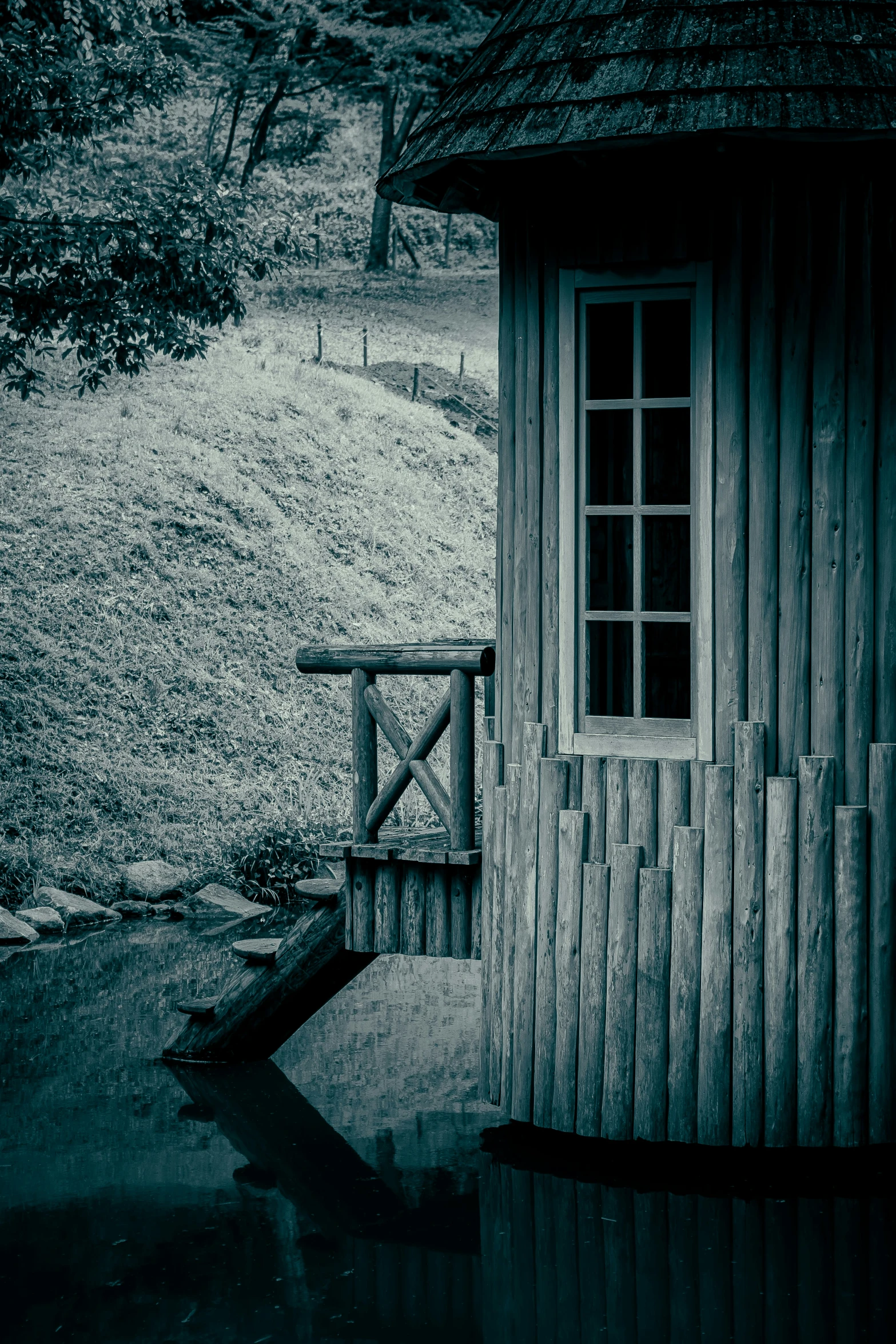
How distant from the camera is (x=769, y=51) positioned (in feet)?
20.1

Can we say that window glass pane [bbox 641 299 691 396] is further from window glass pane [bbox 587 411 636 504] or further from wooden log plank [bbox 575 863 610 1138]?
wooden log plank [bbox 575 863 610 1138]

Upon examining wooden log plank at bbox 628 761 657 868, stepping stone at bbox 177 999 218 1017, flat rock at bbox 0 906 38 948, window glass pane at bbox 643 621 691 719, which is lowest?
flat rock at bbox 0 906 38 948

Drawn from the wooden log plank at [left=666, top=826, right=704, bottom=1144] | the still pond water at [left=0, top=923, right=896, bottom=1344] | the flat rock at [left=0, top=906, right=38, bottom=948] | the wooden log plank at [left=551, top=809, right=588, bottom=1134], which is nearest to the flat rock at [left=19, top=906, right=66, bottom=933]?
the flat rock at [left=0, top=906, right=38, bottom=948]

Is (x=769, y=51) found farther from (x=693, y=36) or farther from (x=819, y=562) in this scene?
(x=819, y=562)

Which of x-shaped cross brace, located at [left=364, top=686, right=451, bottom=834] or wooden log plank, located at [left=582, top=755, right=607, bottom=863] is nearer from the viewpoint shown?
wooden log plank, located at [left=582, top=755, right=607, bottom=863]

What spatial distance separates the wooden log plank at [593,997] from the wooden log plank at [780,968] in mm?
665

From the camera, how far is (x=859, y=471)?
634cm

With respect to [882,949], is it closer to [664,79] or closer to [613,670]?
[613,670]

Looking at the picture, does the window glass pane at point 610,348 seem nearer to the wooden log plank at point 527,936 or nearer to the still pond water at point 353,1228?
the wooden log plank at point 527,936

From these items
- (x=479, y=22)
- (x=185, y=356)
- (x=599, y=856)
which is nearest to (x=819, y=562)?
(x=599, y=856)

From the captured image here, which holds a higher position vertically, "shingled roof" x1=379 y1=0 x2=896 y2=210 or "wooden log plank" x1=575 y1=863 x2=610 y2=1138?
"shingled roof" x1=379 y1=0 x2=896 y2=210

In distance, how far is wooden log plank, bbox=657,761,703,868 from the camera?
6.43 meters

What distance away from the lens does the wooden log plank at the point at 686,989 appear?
6359 mm

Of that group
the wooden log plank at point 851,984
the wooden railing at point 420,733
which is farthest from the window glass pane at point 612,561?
the wooden log plank at point 851,984
